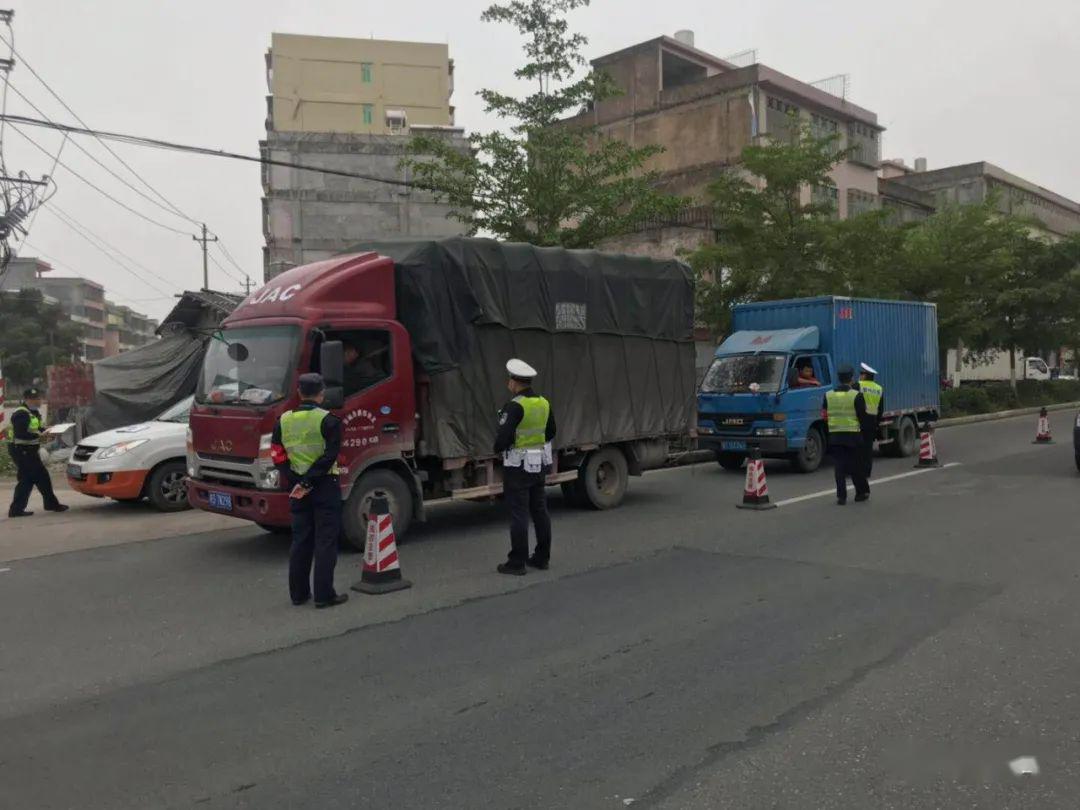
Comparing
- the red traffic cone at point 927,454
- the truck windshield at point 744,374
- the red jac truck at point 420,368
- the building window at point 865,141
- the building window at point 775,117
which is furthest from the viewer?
the building window at point 865,141

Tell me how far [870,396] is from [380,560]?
720cm

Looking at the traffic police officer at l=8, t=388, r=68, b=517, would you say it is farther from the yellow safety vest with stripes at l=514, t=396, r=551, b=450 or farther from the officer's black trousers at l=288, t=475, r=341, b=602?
the yellow safety vest with stripes at l=514, t=396, r=551, b=450

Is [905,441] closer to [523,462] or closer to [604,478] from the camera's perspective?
[604,478]

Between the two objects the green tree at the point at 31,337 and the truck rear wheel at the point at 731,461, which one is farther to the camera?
the green tree at the point at 31,337

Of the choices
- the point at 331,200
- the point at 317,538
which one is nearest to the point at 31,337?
the point at 331,200

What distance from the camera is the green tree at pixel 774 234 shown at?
64.6 feet

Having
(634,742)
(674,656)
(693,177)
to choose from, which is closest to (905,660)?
(674,656)

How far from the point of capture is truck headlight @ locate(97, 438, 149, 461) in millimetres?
10805

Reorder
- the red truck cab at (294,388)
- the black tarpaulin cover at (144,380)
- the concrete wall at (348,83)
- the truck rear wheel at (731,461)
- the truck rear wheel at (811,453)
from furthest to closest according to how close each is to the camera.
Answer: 1. the concrete wall at (348,83)
2. the black tarpaulin cover at (144,380)
3. the truck rear wheel at (731,461)
4. the truck rear wheel at (811,453)
5. the red truck cab at (294,388)

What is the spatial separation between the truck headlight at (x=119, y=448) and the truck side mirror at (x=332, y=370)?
16.2 ft

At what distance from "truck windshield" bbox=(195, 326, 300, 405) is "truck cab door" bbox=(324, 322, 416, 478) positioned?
46cm

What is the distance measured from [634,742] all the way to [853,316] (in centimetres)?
1235

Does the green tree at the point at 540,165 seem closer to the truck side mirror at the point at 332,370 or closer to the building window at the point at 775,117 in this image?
the truck side mirror at the point at 332,370


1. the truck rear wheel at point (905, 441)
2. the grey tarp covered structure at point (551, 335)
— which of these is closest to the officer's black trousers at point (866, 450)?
the grey tarp covered structure at point (551, 335)
